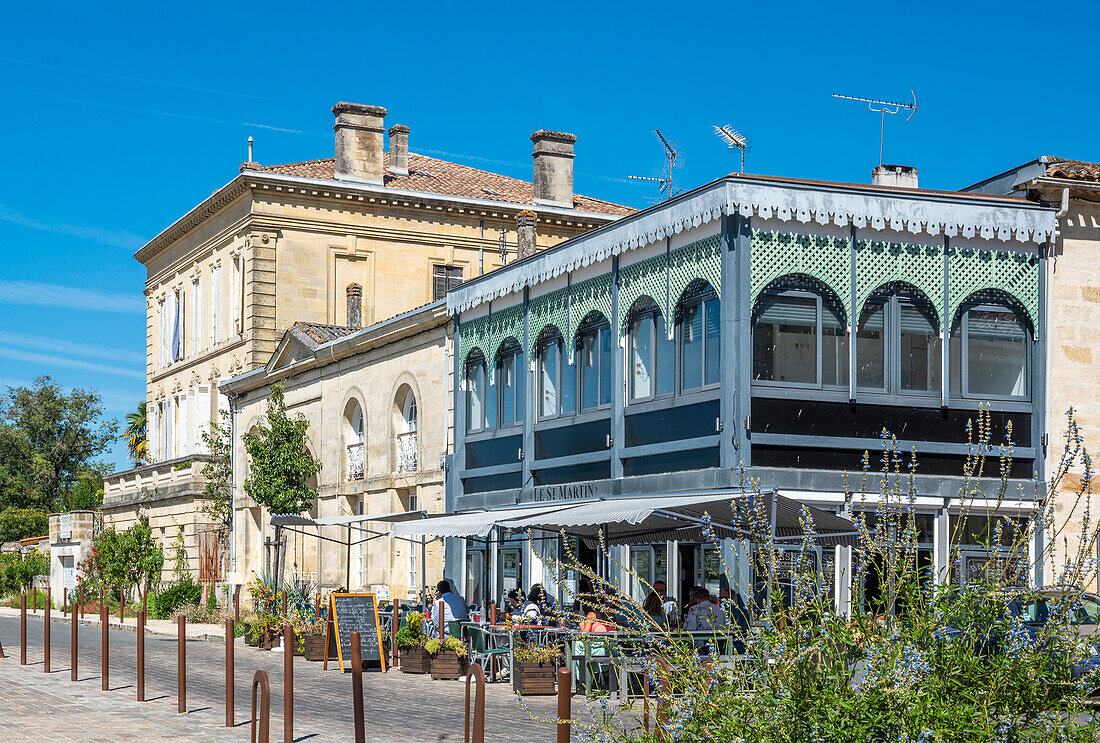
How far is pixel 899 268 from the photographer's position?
→ 20453 mm

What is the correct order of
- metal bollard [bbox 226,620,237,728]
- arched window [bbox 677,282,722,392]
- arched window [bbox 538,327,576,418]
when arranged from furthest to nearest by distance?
arched window [bbox 538,327,576,418], arched window [bbox 677,282,722,392], metal bollard [bbox 226,620,237,728]

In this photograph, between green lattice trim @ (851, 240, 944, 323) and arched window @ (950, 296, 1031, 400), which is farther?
arched window @ (950, 296, 1031, 400)

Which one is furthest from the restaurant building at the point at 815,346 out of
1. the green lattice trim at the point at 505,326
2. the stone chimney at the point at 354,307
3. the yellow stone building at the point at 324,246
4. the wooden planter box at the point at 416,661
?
the yellow stone building at the point at 324,246

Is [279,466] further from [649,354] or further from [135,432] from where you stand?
[135,432]

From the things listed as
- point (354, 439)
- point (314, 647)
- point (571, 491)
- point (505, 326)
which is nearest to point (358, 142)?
point (354, 439)

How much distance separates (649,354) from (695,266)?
193 cm

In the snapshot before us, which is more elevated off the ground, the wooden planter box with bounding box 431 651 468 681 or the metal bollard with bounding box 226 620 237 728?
the metal bollard with bounding box 226 620 237 728

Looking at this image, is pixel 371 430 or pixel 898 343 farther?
pixel 371 430

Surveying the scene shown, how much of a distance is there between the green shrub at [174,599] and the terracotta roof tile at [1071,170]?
26001 millimetres

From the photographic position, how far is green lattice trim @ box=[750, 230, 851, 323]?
19969 mm

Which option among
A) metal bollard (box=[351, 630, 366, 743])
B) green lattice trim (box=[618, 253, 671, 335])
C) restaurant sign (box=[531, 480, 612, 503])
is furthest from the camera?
restaurant sign (box=[531, 480, 612, 503])

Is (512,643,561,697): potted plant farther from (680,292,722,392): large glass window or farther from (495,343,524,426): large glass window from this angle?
(495,343,524,426): large glass window

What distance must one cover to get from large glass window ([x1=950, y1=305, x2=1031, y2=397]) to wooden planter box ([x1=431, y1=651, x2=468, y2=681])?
7.81m

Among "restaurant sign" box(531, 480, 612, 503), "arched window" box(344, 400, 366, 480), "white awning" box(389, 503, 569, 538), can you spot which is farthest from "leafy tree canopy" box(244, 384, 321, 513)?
"white awning" box(389, 503, 569, 538)
